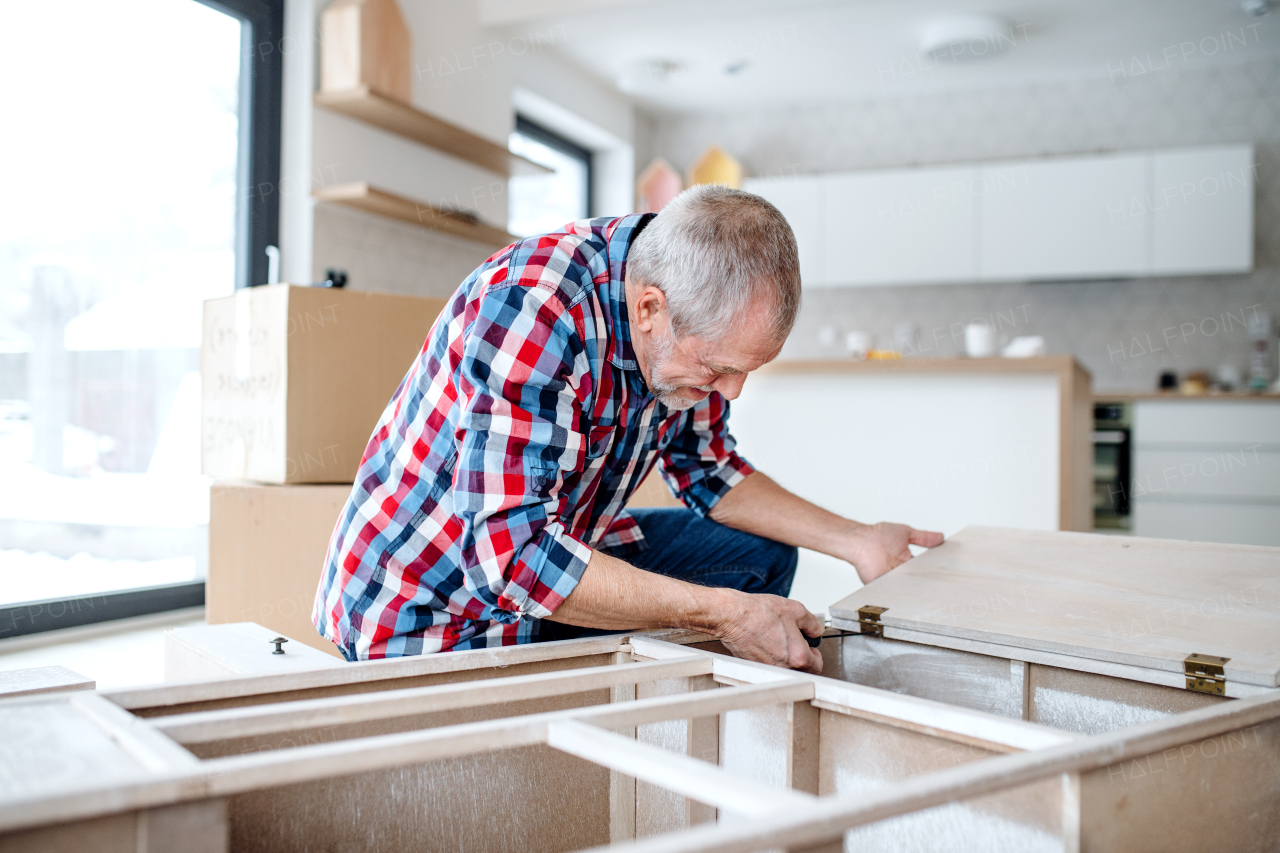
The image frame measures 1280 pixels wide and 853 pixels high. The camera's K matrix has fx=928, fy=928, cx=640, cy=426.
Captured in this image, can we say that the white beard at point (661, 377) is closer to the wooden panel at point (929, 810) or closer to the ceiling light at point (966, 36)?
the wooden panel at point (929, 810)

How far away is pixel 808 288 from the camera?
4656mm

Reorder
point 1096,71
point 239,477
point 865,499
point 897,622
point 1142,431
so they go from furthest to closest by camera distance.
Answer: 1. point 1096,71
2. point 1142,431
3. point 865,499
4. point 239,477
5. point 897,622

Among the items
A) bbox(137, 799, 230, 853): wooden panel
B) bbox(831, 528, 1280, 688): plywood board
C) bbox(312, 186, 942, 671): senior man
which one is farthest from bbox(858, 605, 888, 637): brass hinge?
bbox(137, 799, 230, 853): wooden panel

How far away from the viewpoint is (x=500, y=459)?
0.89m

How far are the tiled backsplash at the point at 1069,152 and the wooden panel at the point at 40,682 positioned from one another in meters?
4.21

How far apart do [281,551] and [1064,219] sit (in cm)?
362

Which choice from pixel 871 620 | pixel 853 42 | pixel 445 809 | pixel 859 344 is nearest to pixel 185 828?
pixel 445 809

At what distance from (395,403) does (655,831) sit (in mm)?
549

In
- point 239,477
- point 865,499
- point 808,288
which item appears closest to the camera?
point 239,477

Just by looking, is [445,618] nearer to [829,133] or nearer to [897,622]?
[897,622]

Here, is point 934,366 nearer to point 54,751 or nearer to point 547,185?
point 54,751

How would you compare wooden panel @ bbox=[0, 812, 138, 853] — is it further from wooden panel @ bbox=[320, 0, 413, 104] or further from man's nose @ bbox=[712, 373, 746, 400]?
wooden panel @ bbox=[320, 0, 413, 104]

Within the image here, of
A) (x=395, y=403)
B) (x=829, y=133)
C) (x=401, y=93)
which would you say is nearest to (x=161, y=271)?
(x=401, y=93)

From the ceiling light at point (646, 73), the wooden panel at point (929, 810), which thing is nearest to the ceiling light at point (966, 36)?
the ceiling light at point (646, 73)
